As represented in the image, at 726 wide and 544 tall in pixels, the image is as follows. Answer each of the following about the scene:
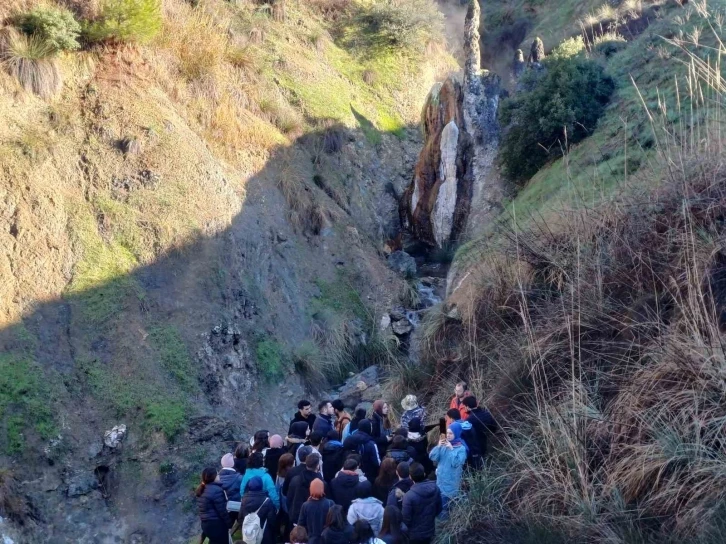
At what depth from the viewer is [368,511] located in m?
7.22

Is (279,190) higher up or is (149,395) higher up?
(279,190)

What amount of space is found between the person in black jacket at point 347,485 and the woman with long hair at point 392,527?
550 mm

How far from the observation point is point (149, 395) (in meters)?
12.4

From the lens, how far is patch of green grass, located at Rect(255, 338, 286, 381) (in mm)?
14289

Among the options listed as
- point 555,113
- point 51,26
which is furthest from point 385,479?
point 51,26

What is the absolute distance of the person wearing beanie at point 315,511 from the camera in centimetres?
697

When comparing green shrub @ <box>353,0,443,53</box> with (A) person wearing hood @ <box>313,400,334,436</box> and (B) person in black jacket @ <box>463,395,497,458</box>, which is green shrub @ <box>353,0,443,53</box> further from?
(B) person in black jacket @ <box>463,395,497,458</box>

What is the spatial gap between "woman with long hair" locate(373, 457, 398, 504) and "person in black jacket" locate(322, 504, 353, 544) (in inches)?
50.1

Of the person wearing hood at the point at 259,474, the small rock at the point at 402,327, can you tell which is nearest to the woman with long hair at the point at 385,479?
the person wearing hood at the point at 259,474

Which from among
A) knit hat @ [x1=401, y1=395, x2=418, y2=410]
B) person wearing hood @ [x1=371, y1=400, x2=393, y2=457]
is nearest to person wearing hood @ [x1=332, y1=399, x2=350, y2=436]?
person wearing hood @ [x1=371, y1=400, x2=393, y2=457]

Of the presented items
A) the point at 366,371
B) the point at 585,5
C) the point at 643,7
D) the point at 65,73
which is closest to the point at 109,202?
the point at 65,73

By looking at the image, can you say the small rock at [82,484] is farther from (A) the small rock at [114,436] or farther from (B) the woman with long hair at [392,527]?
(B) the woman with long hair at [392,527]

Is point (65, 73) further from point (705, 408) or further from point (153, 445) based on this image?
point (705, 408)

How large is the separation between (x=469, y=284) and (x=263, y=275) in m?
6.07
